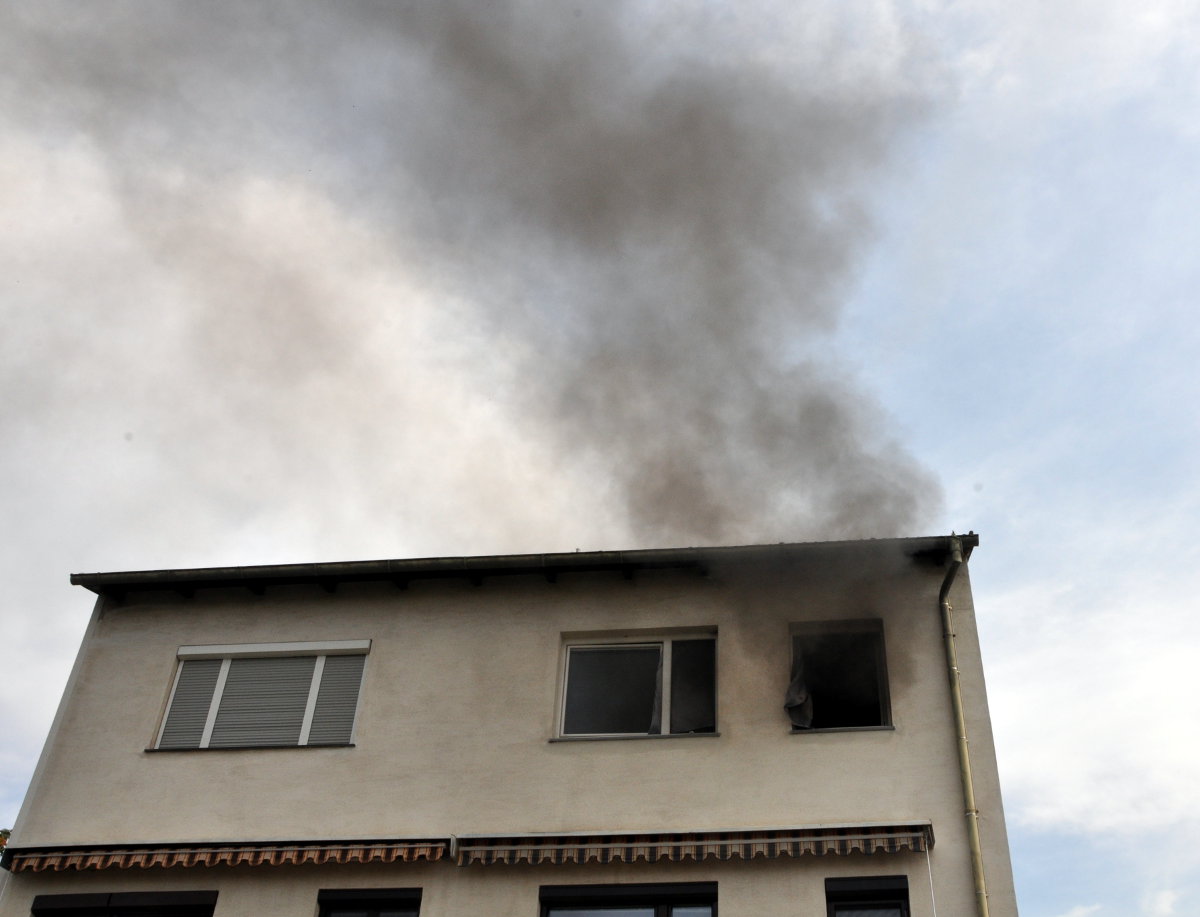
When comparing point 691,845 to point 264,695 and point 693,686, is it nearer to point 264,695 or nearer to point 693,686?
point 693,686

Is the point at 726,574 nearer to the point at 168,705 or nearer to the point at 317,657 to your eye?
the point at 317,657

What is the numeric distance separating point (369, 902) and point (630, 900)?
2604mm

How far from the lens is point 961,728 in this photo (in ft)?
39.5

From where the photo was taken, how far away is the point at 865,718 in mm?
12820

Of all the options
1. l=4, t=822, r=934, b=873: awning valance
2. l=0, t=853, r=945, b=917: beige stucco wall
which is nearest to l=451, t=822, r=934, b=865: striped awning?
l=4, t=822, r=934, b=873: awning valance

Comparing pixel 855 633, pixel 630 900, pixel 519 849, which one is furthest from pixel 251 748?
pixel 855 633

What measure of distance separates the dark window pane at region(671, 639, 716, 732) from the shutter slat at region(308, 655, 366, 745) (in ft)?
11.6

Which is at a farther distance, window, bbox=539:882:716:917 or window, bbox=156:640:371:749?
window, bbox=156:640:371:749

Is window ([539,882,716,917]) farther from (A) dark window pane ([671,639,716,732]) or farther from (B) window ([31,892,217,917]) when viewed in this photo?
(B) window ([31,892,217,917])

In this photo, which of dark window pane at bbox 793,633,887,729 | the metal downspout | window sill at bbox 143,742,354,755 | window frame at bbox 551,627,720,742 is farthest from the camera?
window sill at bbox 143,742,354,755

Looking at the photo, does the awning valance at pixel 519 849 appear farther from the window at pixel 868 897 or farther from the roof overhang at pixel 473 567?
the roof overhang at pixel 473 567

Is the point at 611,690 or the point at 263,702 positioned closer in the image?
the point at 611,690

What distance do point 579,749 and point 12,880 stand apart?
606 cm

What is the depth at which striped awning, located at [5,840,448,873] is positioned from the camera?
12180 millimetres
